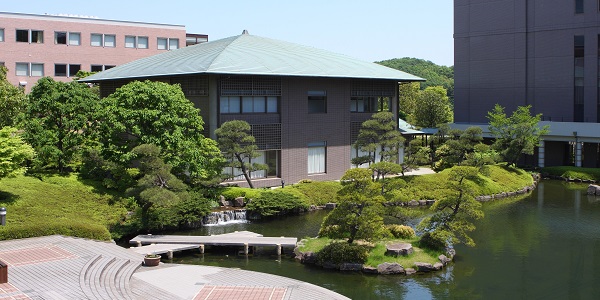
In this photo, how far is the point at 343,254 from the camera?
26.3 metres

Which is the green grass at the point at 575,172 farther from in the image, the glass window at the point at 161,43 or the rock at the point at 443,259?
the glass window at the point at 161,43

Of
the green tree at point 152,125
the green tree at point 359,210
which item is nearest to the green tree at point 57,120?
the green tree at point 152,125

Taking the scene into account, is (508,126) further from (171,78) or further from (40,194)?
(40,194)

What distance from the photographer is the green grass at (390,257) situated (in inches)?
1024

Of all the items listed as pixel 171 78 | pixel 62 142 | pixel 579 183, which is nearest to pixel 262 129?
pixel 171 78

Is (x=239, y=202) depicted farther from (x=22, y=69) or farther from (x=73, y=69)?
(x=73, y=69)

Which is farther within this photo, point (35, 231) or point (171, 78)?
point (171, 78)

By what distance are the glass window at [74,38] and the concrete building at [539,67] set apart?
3624 cm

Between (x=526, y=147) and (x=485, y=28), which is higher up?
(x=485, y=28)

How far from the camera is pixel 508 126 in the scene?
52.6 metres

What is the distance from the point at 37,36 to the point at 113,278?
46725mm

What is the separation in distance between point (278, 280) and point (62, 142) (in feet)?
56.9

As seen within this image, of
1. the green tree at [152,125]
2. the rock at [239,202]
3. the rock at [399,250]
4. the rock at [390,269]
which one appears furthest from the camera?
the rock at [239,202]

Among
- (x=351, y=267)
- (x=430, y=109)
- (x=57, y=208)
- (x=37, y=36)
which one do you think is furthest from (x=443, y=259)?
(x=37, y=36)
